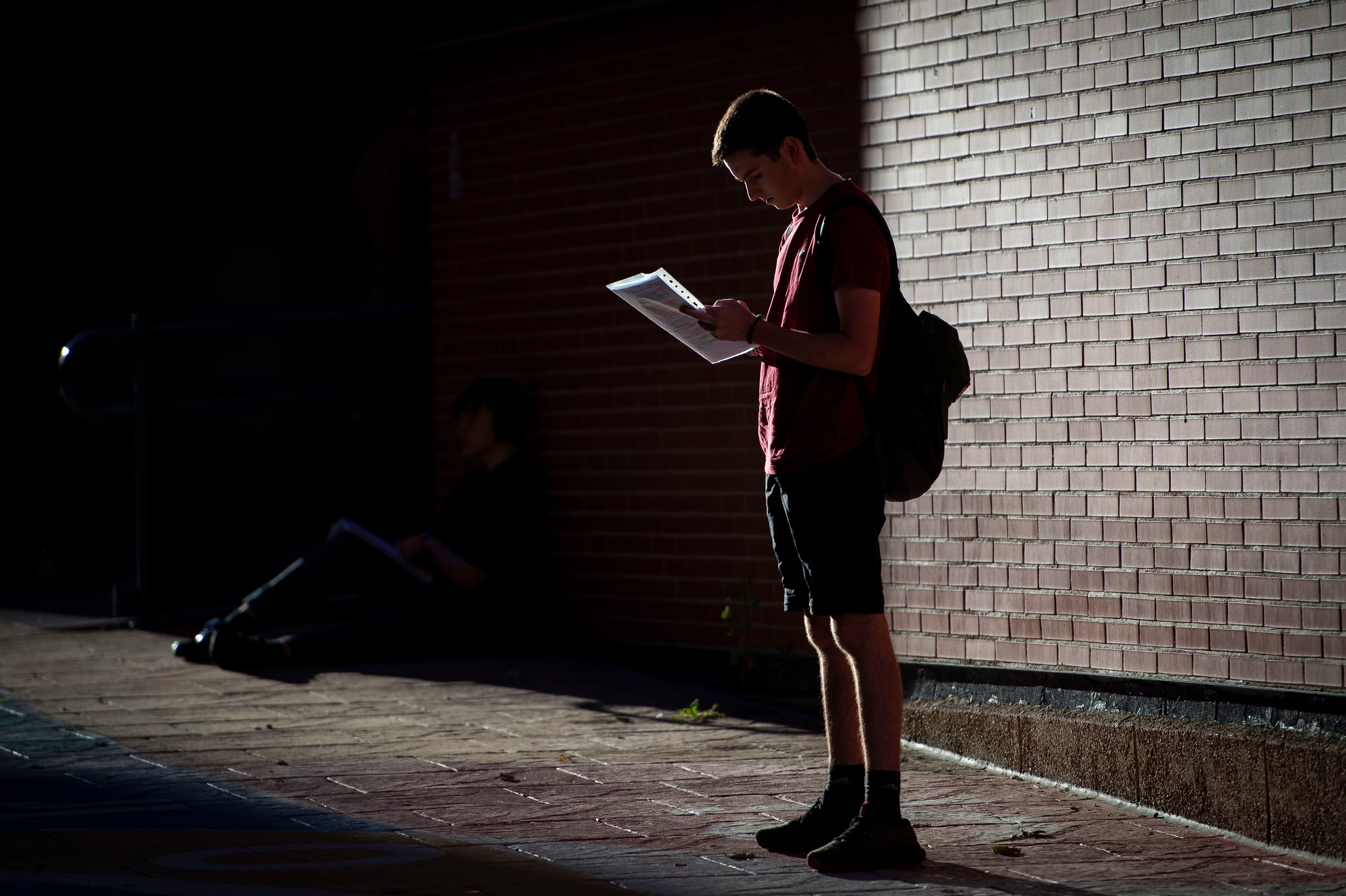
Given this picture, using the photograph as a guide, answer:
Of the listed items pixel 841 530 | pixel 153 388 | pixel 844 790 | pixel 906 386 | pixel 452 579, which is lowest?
pixel 844 790

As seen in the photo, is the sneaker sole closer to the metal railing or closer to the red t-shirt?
the red t-shirt

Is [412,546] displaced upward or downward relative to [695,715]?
upward

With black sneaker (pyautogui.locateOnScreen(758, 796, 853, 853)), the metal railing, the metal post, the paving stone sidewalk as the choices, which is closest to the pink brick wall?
the paving stone sidewalk

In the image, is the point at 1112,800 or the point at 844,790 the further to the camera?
the point at 1112,800

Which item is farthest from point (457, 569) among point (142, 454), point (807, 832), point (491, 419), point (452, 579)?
point (807, 832)

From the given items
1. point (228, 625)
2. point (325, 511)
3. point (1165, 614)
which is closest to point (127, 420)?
point (228, 625)

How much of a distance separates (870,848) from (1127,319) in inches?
77.7

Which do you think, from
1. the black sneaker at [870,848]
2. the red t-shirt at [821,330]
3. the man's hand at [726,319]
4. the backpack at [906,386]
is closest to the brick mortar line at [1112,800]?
the black sneaker at [870,848]

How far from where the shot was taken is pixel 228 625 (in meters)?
7.16

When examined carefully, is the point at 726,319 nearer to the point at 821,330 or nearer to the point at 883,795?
the point at 821,330

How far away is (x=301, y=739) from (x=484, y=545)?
190 centimetres

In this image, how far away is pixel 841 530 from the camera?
4055 millimetres

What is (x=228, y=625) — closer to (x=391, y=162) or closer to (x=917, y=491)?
(x=391, y=162)

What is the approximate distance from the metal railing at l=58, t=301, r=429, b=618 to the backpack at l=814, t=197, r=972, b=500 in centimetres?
496
